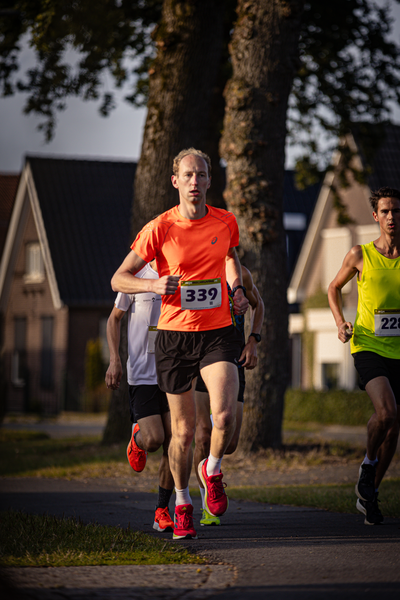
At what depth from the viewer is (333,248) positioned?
31625 millimetres

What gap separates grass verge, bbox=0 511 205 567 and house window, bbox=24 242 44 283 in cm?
2916

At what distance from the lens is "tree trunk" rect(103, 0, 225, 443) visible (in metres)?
13.9

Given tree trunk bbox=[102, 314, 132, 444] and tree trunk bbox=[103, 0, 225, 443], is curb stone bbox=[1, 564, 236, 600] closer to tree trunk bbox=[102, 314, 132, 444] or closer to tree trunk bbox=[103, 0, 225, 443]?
tree trunk bbox=[103, 0, 225, 443]

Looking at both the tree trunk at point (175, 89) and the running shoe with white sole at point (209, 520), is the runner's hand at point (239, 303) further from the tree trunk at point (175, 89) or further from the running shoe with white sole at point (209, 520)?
the tree trunk at point (175, 89)

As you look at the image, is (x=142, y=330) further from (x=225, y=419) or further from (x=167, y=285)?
(x=167, y=285)

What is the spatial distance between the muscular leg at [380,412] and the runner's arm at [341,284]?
0.42m

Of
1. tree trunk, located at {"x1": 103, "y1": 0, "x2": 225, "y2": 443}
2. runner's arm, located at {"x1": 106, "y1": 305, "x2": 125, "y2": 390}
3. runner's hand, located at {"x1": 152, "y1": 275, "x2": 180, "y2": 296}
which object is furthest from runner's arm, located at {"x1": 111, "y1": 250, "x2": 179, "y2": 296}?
tree trunk, located at {"x1": 103, "y1": 0, "x2": 225, "y2": 443}

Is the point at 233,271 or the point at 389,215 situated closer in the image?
the point at 233,271

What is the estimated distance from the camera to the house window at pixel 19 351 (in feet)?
120

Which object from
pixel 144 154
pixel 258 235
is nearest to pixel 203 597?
pixel 258 235

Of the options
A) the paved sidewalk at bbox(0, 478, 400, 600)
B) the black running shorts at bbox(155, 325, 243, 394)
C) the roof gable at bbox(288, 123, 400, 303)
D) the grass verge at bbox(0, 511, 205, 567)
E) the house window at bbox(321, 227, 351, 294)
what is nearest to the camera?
the paved sidewalk at bbox(0, 478, 400, 600)

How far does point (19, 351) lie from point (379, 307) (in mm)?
31166

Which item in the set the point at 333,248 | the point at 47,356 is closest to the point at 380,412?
the point at 333,248

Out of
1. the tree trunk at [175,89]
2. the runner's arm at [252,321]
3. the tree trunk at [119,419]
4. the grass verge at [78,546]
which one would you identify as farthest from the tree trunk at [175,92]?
the grass verge at [78,546]
